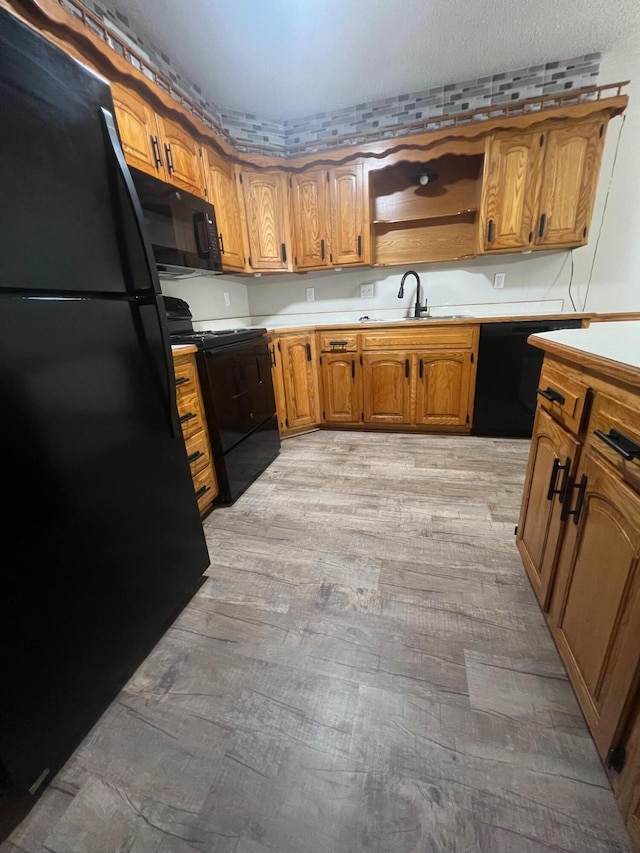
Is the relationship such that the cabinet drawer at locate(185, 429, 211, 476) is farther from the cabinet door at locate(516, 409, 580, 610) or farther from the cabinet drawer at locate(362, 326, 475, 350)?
the cabinet drawer at locate(362, 326, 475, 350)

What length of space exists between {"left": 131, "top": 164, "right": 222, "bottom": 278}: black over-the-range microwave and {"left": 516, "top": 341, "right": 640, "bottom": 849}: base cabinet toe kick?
1796 millimetres

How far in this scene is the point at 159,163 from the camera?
191 cm

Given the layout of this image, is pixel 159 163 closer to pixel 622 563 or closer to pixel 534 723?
pixel 622 563

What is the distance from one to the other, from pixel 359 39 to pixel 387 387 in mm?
2232

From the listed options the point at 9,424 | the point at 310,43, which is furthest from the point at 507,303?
the point at 9,424

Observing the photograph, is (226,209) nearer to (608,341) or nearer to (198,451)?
(198,451)

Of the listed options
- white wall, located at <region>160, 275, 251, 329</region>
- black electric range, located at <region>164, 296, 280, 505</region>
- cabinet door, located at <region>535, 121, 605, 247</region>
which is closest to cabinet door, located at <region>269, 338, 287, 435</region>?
black electric range, located at <region>164, 296, 280, 505</region>

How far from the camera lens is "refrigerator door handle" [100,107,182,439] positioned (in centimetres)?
89

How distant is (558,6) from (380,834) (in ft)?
12.1

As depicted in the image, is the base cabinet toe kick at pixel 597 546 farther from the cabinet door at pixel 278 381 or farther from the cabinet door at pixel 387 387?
the cabinet door at pixel 278 381

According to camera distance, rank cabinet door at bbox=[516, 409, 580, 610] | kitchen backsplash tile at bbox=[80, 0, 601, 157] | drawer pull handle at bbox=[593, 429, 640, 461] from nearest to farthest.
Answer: drawer pull handle at bbox=[593, 429, 640, 461], cabinet door at bbox=[516, 409, 580, 610], kitchen backsplash tile at bbox=[80, 0, 601, 157]

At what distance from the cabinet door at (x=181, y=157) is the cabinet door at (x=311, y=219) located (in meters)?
0.89

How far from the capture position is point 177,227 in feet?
5.91

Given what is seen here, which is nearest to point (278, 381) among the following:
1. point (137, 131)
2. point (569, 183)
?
point (137, 131)
